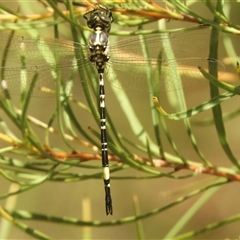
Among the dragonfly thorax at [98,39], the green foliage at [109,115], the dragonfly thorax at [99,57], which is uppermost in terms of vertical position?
the dragonfly thorax at [98,39]

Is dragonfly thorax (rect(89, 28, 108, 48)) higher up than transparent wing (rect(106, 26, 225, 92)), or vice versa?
dragonfly thorax (rect(89, 28, 108, 48))

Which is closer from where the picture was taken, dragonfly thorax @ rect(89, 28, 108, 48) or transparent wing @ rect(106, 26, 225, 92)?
transparent wing @ rect(106, 26, 225, 92)

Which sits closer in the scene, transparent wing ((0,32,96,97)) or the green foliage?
the green foliage

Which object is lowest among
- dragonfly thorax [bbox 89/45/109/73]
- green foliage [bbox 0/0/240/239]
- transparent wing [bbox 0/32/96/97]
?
green foliage [bbox 0/0/240/239]

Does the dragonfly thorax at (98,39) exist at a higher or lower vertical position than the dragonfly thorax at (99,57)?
higher

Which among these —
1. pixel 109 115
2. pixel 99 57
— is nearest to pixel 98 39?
pixel 99 57

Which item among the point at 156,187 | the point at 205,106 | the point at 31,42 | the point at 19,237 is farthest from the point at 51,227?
the point at 205,106

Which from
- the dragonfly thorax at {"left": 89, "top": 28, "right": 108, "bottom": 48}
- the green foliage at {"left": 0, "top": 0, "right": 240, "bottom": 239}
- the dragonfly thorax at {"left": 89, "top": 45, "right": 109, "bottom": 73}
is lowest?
the green foliage at {"left": 0, "top": 0, "right": 240, "bottom": 239}

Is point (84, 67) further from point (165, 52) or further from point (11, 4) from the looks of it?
point (11, 4)
